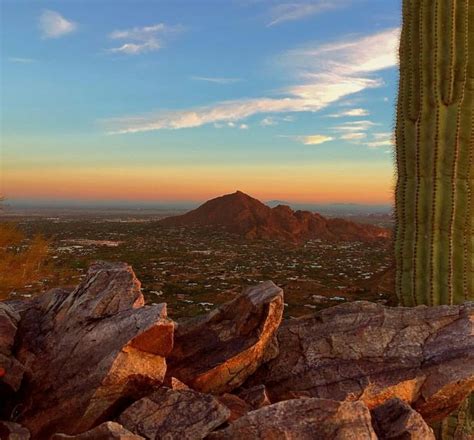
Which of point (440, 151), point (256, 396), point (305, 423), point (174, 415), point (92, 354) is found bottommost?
point (256, 396)

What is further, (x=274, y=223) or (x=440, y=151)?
(x=274, y=223)

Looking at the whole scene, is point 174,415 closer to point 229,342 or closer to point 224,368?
point 224,368

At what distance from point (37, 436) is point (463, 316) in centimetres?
848

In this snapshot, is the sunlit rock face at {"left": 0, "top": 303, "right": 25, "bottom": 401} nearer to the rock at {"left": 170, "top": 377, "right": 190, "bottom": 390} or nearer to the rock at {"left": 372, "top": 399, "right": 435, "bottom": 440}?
the rock at {"left": 170, "top": 377, "right": 190, "bottom": 390}

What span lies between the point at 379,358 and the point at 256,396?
2665 millimetres

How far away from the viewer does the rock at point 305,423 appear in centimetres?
713

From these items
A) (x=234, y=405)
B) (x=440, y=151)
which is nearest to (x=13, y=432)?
(x=234, y=405)

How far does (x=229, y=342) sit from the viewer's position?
9961 millimetres

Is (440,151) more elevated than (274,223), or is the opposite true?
(440,151)

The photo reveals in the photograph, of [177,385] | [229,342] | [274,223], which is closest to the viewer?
[177,385]

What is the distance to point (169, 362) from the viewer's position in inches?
382

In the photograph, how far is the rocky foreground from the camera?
762 cm

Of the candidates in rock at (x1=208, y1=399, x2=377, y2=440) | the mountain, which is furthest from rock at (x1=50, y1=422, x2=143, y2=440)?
the mountain

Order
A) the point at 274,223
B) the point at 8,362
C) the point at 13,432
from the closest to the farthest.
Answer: the point at 13,432
the point at 8,362
the point at 274,223
